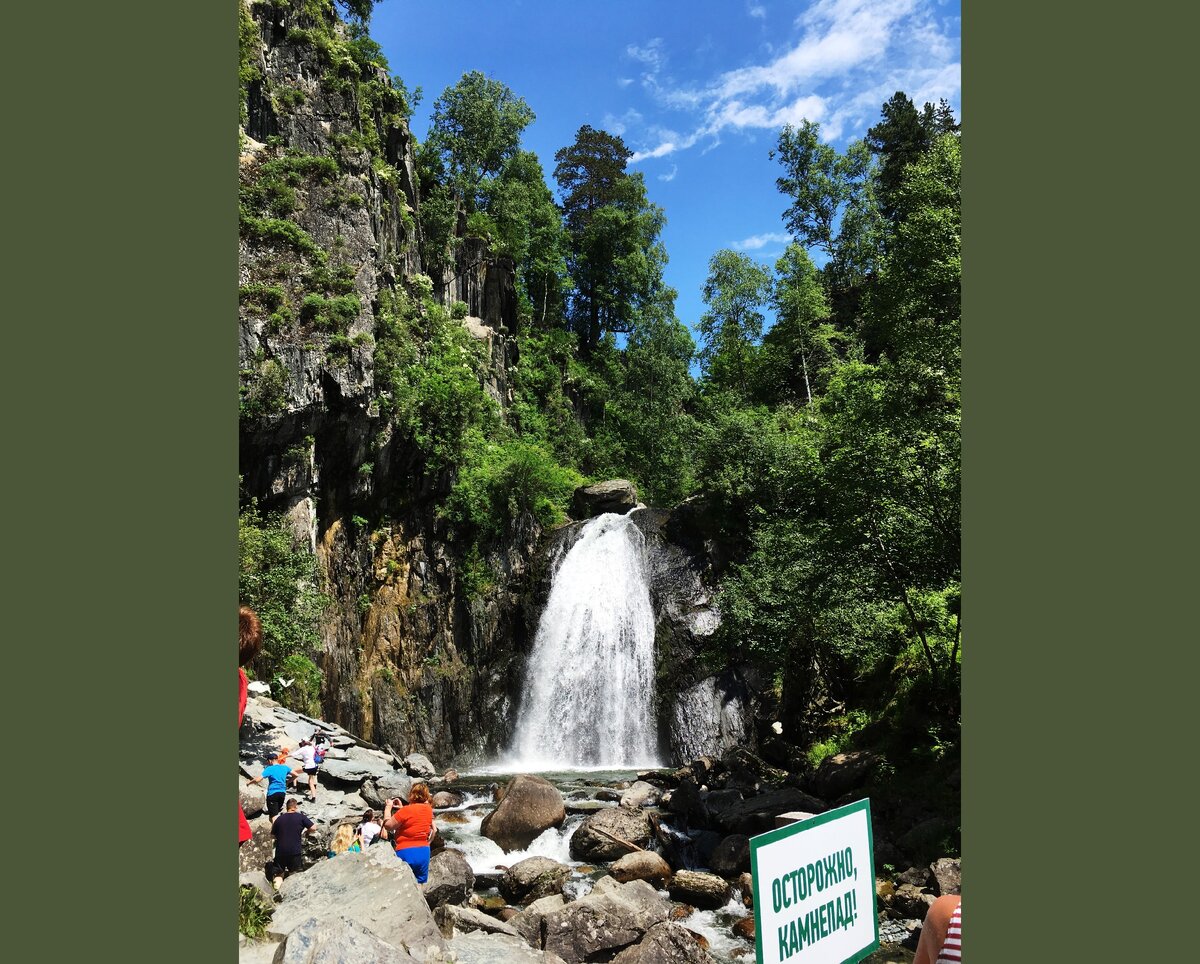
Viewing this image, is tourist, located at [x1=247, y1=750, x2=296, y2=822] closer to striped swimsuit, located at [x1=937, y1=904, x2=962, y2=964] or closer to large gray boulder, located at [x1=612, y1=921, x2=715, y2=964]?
large gray boulder, located at [x1=612, y1=921, x2=715, y2=964]

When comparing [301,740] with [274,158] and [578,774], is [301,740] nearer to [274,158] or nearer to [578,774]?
[578,774]

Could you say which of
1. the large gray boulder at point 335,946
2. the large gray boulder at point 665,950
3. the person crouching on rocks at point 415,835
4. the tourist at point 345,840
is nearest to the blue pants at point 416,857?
the person crouching on rocks at point 415,835

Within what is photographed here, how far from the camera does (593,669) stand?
24.4 meters

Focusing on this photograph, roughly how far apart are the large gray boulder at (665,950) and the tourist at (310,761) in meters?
7.18

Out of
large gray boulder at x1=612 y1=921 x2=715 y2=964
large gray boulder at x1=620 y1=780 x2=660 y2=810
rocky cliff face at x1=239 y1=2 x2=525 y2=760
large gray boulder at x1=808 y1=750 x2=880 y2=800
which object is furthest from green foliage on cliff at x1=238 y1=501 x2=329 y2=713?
large gray boulder at x1=808 y1=750 x2=880 y2=800

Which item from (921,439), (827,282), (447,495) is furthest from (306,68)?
(827,282)

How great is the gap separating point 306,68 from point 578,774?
2441 cm

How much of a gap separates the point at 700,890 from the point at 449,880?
12.1 ft

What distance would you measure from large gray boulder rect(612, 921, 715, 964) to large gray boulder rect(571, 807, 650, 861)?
4.22 metres

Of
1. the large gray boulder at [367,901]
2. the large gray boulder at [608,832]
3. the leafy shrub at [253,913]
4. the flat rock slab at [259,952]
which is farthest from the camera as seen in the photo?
the large gray boulder at [608,832]

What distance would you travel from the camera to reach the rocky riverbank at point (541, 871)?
762cm

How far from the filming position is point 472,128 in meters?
42.1

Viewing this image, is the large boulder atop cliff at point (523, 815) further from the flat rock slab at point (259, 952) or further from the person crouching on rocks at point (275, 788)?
the flat rock slab at point (259, 952)

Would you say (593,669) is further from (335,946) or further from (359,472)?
(335,946)
